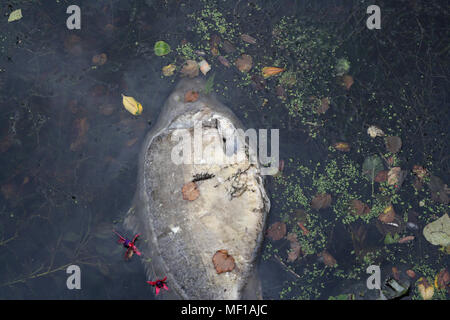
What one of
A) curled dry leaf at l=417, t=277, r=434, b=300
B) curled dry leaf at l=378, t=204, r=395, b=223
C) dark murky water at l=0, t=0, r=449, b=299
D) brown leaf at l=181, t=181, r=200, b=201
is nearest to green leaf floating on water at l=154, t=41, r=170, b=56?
dark murky water at l=0, t=0, r=449, b=299

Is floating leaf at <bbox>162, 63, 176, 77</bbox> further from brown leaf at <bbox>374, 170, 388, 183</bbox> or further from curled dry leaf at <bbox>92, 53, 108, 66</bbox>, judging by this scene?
brown leaf at <bbox>374, 170, 388, 183</bbox>

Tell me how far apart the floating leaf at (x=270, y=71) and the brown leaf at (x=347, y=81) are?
0.53 metres

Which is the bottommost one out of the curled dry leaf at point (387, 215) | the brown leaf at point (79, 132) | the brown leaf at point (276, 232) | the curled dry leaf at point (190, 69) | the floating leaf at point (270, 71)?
the brown leaf at point (276, 232)

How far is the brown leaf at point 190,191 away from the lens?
3387 millimetres

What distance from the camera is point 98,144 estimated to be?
3660mm

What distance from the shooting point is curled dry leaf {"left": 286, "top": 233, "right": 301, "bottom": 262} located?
3535 mm

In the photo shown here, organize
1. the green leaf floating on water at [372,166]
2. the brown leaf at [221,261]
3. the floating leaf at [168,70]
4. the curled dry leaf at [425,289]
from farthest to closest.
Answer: the floating leaf at [168,70]
the green leaf floating on water at [372,166]
the curled dry leaf at [425,289]
the brown leaf at [221,261]

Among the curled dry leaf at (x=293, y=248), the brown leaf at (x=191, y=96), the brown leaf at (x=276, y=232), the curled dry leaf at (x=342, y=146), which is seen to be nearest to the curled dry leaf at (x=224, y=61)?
the brown leaf at (x=191, y=96)

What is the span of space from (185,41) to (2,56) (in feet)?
5.16

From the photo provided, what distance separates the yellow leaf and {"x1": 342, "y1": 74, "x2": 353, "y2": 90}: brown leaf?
1738 mm

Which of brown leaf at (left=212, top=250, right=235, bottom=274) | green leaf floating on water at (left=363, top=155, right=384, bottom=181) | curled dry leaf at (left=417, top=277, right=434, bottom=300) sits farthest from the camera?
green leaf floating on water at (left=363, top=155, right=384, bottom=181)

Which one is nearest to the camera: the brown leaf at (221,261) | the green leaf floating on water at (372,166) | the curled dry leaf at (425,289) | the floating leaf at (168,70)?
the brown leaf at (221,261)

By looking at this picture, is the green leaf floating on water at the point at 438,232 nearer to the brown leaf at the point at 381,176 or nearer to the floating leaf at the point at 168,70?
the brown leaf at the point at 381,176

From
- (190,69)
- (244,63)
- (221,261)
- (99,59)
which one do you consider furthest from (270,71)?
(221,261)
